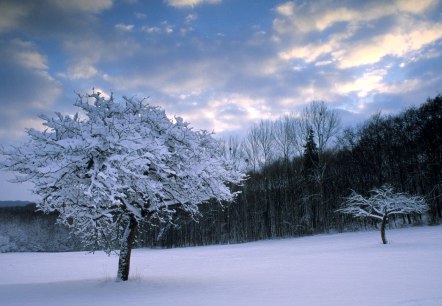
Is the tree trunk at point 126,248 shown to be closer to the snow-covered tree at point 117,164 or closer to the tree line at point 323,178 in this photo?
the snow-covered tree at point 117,164

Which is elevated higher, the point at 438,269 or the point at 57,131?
the point at 57,131

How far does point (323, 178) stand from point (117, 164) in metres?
40.4

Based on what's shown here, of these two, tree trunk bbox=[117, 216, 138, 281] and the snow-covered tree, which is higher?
the snow-covered tree

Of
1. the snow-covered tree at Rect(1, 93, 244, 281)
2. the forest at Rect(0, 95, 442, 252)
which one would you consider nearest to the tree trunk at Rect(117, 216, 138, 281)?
the snow-covered tree at Rect(1, 93, 244, 281)

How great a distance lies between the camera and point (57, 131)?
34.6 ft

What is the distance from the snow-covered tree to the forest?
2617 cm

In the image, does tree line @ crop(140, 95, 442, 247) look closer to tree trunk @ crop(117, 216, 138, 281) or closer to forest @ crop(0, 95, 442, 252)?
forest @ crop(0, 95, 442, 252)

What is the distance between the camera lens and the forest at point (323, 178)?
39.3 m

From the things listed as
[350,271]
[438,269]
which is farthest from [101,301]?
[438,269]

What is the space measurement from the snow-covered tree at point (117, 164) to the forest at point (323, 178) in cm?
2617

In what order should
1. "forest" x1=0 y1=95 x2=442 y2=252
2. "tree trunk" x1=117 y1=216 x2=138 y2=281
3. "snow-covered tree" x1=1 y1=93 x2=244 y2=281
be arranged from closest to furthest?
"snow-covered tree" x1=1 y1=93 x2=244 y2=281
"tree trunk" x1=117 y1=216 x2=138 y2=281
"forest" x1=0 y1=95 x2=442 y2=252

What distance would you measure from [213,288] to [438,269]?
9.32 m

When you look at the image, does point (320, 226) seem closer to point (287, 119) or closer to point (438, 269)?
point (287, 119)

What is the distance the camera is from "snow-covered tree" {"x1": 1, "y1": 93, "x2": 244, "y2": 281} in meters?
9.53
